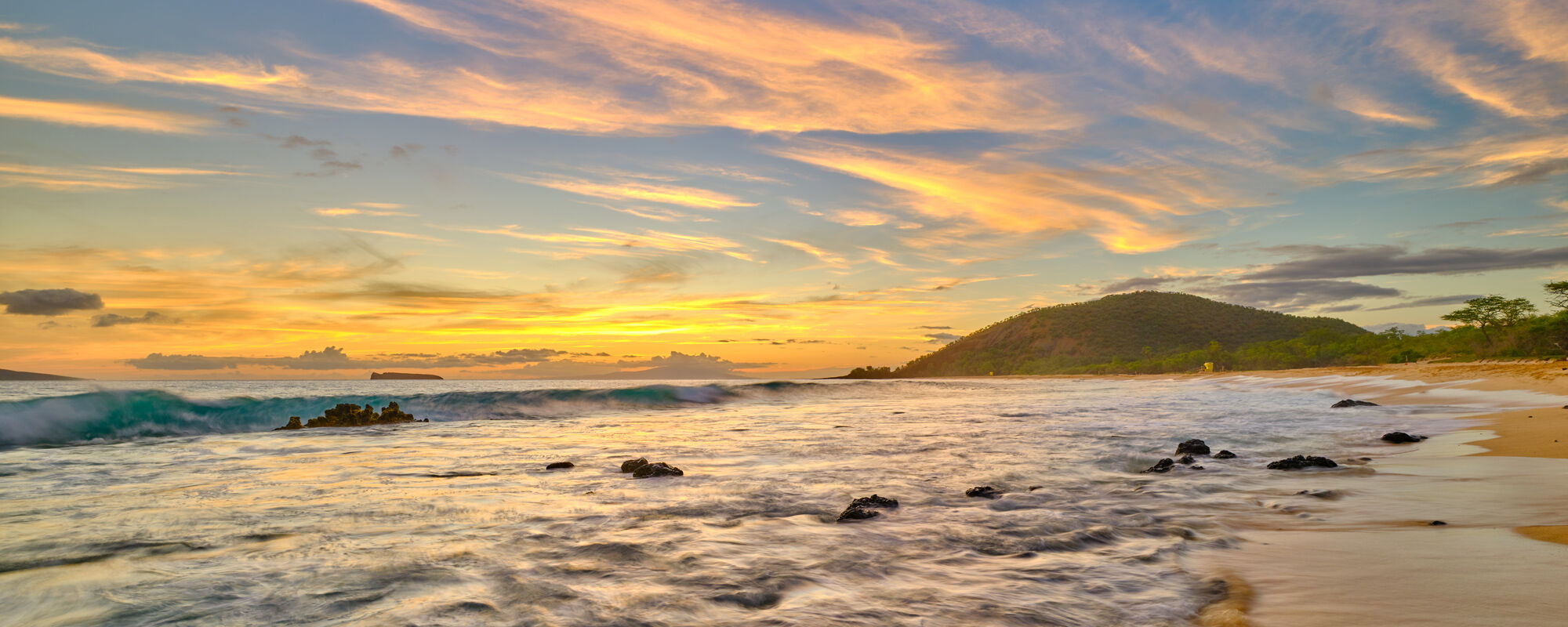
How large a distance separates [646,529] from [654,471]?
365 centimetres

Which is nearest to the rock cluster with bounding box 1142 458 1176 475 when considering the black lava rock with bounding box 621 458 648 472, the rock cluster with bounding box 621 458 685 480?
the rock cluster with bounding box 621 458 685 480

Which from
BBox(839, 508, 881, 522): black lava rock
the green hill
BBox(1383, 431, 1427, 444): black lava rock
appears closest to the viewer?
BBox(839, 508, 881, 522): black lava rock

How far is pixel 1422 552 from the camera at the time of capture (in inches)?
183

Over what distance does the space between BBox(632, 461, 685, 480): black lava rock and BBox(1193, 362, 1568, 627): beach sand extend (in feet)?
23.1

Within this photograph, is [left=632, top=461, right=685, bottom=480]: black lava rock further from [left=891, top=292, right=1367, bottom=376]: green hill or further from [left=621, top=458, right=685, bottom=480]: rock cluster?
[left=891, top=292, right=1367, bottom=376]: green hill

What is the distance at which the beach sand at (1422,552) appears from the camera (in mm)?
3551

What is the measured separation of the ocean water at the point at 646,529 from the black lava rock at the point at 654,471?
27cm

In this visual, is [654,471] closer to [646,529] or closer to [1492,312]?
[646,529]

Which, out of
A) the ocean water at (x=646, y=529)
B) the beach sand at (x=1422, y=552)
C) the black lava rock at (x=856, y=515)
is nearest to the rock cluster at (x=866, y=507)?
the black lava rock at (x=856, y=515)

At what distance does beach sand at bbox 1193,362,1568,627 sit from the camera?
355 centimetres

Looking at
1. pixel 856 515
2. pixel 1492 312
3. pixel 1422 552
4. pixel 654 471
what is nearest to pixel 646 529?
pixel 856 515

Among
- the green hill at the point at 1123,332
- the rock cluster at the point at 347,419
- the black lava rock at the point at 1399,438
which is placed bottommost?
the rock cluster at the point at 347,419

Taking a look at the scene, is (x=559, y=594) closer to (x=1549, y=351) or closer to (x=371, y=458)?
(x=371, y=458)

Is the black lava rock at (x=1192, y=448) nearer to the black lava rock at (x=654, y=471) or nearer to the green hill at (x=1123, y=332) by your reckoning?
the black lava rock at (x=654, y=471)
